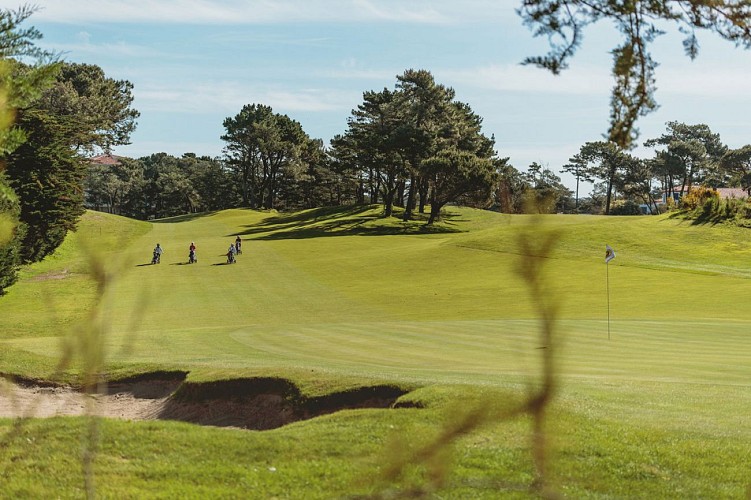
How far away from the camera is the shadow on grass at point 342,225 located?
81312 mm

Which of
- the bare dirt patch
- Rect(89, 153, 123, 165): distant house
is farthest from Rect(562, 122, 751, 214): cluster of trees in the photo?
the bare dirt patch

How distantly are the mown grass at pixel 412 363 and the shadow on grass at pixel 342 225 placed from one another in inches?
1048

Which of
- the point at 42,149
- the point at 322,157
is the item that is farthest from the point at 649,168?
the point at 42,149

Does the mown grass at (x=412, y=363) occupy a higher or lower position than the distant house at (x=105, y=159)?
lower

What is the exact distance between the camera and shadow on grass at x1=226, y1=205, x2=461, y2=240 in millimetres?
81312

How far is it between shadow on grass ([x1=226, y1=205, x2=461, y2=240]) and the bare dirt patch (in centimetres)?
6164

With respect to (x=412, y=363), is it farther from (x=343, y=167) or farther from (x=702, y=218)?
(x=343, y=167)

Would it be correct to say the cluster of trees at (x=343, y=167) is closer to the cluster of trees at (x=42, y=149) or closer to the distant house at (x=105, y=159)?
the distant house at (x=105, y=159)

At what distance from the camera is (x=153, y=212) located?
131 m

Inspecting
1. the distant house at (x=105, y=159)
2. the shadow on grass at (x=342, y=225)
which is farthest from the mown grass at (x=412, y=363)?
the shadow on grass at (x=342, y=225)

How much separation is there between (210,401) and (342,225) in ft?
241

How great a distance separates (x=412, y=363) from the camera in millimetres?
17047

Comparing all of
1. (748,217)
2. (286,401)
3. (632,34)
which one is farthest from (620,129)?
(748,217)

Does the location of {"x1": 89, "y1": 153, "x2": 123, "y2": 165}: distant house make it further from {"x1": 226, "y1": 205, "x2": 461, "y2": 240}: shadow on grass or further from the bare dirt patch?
the bare dirt patch
